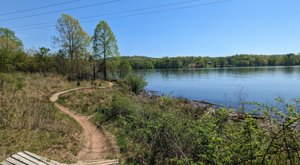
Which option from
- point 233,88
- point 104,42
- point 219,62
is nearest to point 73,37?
point 104,42

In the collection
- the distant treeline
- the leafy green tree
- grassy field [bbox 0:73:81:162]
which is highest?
the distant treeline

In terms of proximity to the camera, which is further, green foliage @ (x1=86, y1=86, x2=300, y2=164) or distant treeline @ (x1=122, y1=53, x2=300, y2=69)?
distant treeline @ (x1=122, y1=53, x2=300, y2=69)

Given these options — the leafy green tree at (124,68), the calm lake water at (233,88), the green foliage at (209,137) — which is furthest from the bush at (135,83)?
the green foliage at (209,137)

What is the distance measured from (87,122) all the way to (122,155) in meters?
4.72

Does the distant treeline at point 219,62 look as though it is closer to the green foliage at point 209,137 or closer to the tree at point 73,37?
the tree at point 73,37

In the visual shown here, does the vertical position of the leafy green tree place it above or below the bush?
above

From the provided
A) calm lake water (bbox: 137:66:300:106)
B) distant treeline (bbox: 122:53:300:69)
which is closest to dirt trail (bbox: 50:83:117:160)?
calm lake water (bbox: 137:66:300:106)

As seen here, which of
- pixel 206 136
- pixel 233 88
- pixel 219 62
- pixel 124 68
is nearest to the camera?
pixel 206 136

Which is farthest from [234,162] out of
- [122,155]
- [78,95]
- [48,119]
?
[78,95]

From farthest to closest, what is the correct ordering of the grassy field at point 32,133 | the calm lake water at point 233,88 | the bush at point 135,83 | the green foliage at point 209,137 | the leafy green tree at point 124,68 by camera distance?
the leafy green tree at point 124,68, the bush at point 135,83, the calm lake water at point 233,88, the grassy field at point 32,133, the green foliage at point 209,137

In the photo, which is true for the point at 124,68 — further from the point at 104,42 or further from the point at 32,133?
the point at 32,133

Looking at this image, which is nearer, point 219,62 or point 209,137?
point 209,137

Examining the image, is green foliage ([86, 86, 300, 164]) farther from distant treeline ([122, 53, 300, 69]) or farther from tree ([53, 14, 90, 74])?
distant treeline ([122, 53, 300, 69])

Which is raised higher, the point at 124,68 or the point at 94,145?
the point at 124,68
